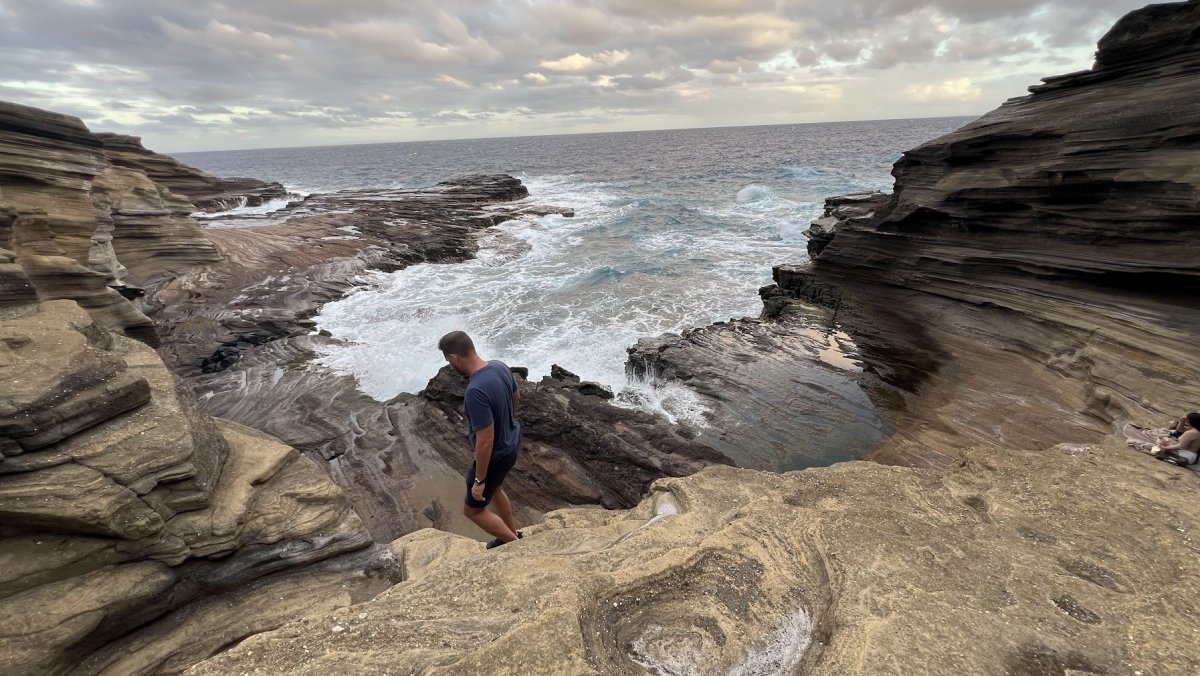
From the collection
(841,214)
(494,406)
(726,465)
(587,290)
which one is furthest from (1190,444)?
(587,290)

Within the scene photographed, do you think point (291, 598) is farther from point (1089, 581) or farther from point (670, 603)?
point (1089, 581)

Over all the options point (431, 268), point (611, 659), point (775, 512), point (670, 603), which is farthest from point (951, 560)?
point (431, 268)

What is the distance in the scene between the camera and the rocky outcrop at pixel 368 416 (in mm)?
6895

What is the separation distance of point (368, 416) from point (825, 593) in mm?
7908

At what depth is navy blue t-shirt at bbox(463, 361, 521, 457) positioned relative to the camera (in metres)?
4.02

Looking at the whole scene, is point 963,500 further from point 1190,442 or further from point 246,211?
point 246,211

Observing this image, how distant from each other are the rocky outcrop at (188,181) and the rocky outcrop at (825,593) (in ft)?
62.0

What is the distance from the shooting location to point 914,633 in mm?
2779

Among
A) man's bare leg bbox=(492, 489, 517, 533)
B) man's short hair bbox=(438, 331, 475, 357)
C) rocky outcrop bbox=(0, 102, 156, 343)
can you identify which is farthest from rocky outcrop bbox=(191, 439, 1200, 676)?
rocky outcrop bbox=(0, 102, 156, 343)

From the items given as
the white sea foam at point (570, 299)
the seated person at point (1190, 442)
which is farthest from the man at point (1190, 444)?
the white sea foam at point (570, 299)

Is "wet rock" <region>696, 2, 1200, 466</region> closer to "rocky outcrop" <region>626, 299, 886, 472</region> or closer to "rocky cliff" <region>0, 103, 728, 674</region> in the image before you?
"rocky outcrop" <region>626, 299, 886, 472</region>

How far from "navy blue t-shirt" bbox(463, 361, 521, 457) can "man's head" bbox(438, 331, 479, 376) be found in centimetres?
10

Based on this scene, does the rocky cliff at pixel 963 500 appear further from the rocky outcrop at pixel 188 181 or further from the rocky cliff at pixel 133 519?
the rocky outcrop at pixel 188 181

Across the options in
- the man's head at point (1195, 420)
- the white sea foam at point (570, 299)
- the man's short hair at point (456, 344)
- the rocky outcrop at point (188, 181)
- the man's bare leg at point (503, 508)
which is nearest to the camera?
the man's short hair at point (456, 344)
